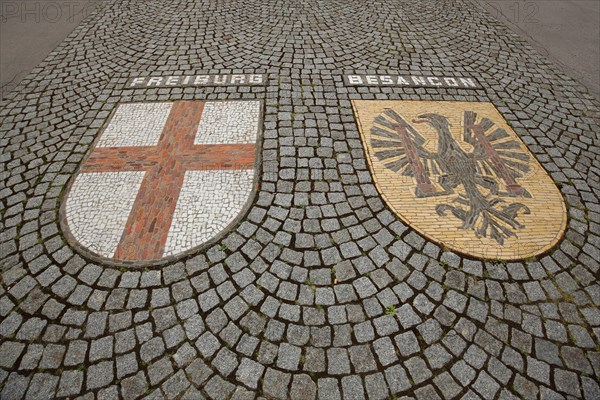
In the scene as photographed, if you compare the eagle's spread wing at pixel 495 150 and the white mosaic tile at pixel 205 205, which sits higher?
the eagle's spread wing at pixel 495 150

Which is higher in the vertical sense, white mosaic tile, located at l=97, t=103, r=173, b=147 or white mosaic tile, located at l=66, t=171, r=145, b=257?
white mosaic tile, located at l=97, t=103, r=173, b=147

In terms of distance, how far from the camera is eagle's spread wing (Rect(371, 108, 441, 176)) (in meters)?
5.60

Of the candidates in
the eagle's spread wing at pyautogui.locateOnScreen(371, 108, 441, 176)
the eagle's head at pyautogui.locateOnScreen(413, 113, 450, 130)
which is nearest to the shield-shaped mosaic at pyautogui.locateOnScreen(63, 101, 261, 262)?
the eagle's spread wing at pyautogui.locateOnScreen(371, 108, 441, 176)

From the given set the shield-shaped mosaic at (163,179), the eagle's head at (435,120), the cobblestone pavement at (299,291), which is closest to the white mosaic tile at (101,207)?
the shield-shaped mosaic at (163,179)

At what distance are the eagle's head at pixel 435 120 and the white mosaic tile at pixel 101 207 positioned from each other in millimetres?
4942

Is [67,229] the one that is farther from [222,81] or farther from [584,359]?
[584,359]

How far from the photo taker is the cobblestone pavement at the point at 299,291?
11.4 feet

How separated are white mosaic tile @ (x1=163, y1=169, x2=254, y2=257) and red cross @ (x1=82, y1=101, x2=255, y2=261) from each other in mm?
108

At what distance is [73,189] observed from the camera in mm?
5184

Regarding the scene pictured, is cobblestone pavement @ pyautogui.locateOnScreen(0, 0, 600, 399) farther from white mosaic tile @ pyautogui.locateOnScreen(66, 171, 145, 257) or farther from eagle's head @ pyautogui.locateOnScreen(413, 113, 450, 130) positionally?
eagle's head @ pyautogui.locateOnScreen(413, 113, 450, 130)

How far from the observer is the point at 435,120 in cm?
650

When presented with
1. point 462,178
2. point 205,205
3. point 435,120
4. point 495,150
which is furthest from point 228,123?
point 495,150

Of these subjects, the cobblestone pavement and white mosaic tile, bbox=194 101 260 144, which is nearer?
the cobblestone pavement

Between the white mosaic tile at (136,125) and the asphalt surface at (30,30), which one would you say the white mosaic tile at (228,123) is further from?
the asphalt surface at (30,30)
